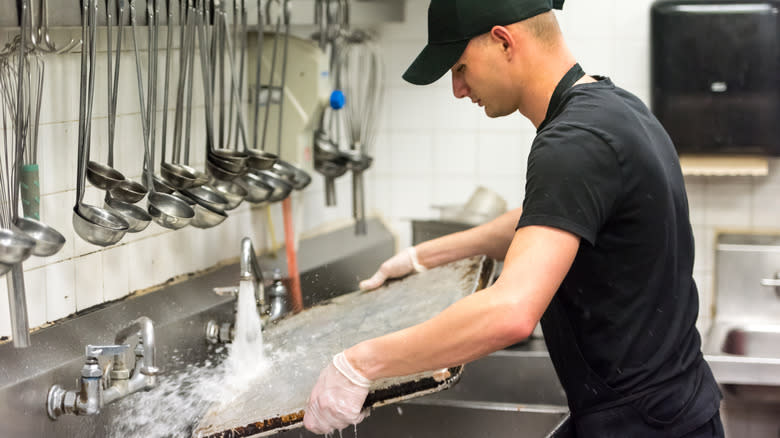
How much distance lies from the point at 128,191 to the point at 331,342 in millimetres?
477

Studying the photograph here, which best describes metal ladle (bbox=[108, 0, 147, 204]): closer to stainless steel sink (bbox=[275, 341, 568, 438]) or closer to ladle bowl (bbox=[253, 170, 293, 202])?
ladle bowl (bbox=[253, 170, 293, 202])

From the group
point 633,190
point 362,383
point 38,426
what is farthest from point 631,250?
point 38,426

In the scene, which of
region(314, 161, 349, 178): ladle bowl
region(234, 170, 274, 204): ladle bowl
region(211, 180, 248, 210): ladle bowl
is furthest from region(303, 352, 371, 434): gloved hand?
region(314, 161, 349, 178): ladle bowl

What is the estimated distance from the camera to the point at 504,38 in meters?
1.41

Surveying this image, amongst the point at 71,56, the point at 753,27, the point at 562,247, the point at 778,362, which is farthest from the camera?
the point at 753,27

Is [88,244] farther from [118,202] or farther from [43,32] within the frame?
[43,32]

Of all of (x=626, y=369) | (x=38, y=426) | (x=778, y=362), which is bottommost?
(x=778, y=362)

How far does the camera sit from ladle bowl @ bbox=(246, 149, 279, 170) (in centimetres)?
204

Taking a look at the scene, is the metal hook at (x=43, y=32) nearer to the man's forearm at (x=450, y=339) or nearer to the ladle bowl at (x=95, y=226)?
the ladle bowl at (x=95, y=226)

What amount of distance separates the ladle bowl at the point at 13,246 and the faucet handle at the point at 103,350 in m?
0.23

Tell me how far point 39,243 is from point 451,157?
1.97 m

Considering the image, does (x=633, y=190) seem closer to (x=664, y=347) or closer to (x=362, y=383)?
(x=664, y=347)

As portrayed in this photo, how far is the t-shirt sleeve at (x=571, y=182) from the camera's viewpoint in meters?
1.24

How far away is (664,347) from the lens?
4.77 ft
